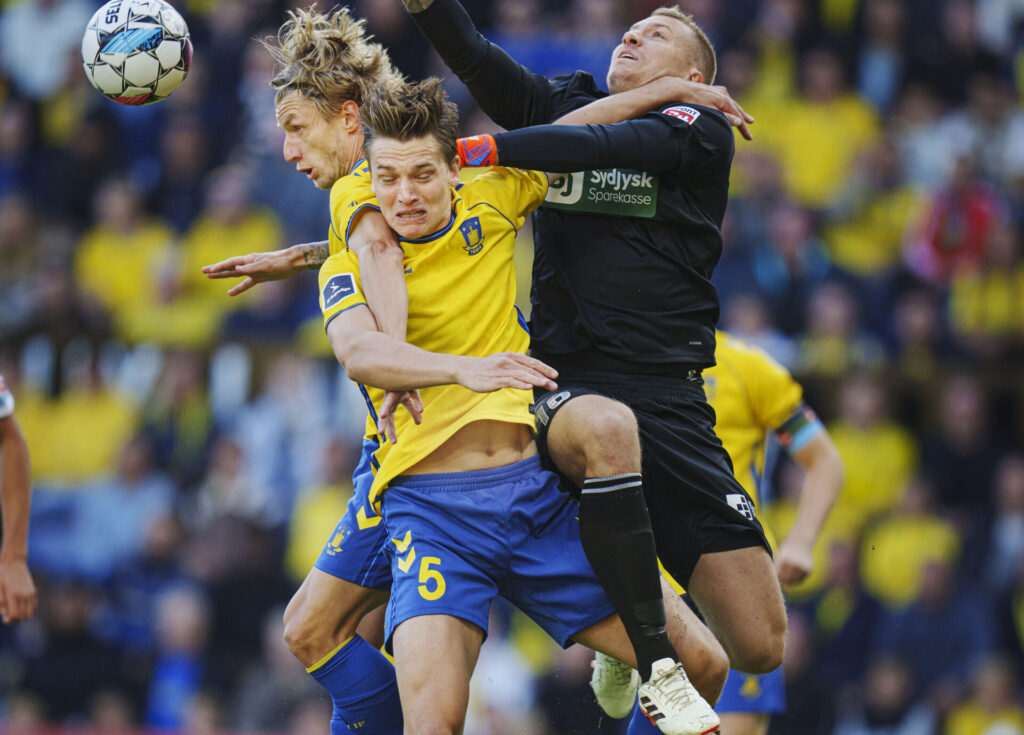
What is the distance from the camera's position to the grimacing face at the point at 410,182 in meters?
4.68

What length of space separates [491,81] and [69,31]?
9.35 meters

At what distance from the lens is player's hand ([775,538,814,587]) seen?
635 cm

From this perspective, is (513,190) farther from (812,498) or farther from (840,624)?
(840,624)

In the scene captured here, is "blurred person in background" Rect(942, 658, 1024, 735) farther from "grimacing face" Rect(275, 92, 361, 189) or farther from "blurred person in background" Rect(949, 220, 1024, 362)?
"grimacing face" Rect(275, 92, 361, 189)

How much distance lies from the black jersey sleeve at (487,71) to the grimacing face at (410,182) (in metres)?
0.53

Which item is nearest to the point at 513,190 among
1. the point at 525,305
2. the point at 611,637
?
the point at 611,637

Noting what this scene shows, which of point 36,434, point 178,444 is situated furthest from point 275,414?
point 36,434

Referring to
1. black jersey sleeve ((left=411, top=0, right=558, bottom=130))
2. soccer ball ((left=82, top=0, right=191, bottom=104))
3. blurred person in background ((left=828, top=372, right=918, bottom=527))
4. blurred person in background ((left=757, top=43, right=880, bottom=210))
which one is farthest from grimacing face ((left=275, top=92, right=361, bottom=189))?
blurred person in background ((left=757, top=43, right=880, bottom=210))

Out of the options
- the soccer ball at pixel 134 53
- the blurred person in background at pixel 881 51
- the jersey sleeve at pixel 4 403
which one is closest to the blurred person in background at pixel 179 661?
the jersey sleeve at pixel 4 403

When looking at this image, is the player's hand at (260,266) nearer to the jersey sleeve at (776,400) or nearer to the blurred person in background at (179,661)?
the jersey sleeve at (776,400)

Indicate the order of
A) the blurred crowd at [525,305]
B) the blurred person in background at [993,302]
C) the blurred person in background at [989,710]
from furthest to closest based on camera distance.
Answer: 1. the blurred person in background at [993,302]
2. the blurred crowd at [525,305]
3. the blurred person in background at [989,710]

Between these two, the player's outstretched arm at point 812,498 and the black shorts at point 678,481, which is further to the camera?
the player's outstretched arm at point 812,498

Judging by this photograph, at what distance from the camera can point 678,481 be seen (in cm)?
494

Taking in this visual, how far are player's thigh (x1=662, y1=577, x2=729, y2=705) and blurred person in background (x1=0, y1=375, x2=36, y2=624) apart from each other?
116 inches
